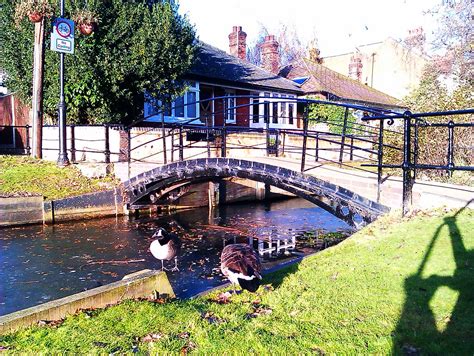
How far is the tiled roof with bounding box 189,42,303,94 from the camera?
71.2ft

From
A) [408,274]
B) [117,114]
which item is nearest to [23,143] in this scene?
[117,114]

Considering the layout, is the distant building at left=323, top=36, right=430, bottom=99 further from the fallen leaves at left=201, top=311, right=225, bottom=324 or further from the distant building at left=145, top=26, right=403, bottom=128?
the fallen leaves at left=201, top=311, right=225, bottom=324

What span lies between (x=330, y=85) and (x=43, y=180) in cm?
2194

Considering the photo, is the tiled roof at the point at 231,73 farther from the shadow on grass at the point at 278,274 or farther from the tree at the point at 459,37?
the shadow on grass at the point at 278,274

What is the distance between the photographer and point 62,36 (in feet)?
40.7

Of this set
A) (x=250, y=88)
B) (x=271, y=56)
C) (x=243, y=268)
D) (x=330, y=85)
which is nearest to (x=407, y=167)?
(x=243, y=268)

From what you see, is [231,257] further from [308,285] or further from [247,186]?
[247,186]

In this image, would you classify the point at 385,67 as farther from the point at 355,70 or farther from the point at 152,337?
the point at 152,337

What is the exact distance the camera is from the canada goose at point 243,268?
4.43m

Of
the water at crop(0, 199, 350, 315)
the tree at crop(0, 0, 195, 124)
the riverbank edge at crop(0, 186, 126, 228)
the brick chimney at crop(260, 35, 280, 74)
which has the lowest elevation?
the water at crop(0, 199, 350, 315)

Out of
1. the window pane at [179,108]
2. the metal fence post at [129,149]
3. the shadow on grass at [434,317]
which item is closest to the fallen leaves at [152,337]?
the shadow on grass at [434,317]

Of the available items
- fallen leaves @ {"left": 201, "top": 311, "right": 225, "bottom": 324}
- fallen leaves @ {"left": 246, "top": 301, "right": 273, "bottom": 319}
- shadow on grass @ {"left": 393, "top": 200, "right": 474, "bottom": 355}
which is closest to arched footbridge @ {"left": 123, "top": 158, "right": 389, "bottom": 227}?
shadow on grass @ {"left": 393, "top": 200, "right": 474, "bottom": 355}

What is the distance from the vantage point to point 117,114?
1627cm

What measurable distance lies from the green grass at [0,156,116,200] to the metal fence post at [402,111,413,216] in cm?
881
